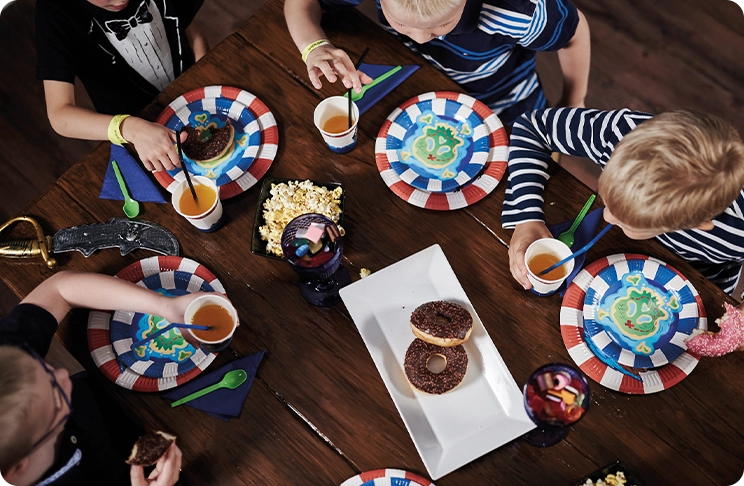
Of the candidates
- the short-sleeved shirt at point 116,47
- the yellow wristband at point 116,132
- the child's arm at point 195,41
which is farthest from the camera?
the child's arm at point 195,41

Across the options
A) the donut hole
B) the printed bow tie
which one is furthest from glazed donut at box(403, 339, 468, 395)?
the printed bow tie

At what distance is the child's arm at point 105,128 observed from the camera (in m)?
1.54

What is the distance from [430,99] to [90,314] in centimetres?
100

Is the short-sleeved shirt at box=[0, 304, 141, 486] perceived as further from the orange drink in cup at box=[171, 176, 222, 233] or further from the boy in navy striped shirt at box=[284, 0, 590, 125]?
the boy in navy striped shirt at box=[284, 0, 590, 125]

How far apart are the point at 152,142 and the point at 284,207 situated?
379 mm

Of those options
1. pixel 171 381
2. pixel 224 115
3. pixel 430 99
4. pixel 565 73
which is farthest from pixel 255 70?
pixel 565 73

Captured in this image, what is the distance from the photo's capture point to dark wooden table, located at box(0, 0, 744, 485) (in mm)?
1317

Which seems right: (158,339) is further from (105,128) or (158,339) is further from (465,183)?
(465,183)

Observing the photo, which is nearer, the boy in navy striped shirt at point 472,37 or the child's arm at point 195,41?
the boy in navy striped shirt at point 472,37

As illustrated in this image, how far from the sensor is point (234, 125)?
1.63 metres

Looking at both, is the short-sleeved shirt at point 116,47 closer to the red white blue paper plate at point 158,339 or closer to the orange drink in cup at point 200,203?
the orange drink in cup at point 200,203

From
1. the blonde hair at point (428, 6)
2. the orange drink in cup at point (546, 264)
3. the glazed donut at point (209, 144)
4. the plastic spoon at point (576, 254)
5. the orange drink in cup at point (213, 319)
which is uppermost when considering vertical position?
the blonde hair at point (428, 6)

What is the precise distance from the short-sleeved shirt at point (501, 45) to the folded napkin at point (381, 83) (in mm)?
145

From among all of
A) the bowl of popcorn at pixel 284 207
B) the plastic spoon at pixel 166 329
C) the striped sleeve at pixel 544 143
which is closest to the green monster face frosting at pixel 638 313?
the striped sleeve at pixel 544 143
